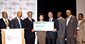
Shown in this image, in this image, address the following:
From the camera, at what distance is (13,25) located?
14.9 ft

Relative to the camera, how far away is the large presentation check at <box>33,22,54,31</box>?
15.2 ft

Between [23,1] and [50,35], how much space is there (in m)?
2.69

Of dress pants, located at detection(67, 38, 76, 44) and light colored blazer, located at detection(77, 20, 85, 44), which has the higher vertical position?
light colored blazer, located at detection(77, 20, 85, 44)

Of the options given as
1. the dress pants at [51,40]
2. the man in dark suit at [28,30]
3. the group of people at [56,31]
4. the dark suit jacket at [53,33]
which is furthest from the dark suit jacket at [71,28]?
the man in dark suit at [28,30]

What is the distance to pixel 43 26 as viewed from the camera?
4.72 meters

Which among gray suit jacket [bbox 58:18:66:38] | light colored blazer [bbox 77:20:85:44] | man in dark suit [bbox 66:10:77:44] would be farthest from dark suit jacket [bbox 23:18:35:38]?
light colored blazer [bbox 77:20:85:44]

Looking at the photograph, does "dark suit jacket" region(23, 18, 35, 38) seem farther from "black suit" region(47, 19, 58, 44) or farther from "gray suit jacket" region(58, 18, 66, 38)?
"gray suit jacket" region(58, 18, 66, 38)

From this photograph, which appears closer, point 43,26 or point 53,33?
point 53,33

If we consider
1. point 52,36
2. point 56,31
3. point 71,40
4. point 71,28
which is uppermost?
point 71,28

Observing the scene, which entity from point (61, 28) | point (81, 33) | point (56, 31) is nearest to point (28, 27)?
point (56, 31)

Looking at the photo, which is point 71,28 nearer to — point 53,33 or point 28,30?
point 53,33

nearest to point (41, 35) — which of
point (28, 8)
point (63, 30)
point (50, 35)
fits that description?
point (50, 35)

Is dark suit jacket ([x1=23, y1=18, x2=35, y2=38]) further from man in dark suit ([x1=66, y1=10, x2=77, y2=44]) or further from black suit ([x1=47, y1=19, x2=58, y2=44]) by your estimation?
man in dark suit ([x1=66, y1=10, x2=77, y2=44])

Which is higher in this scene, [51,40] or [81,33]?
[81,33]
